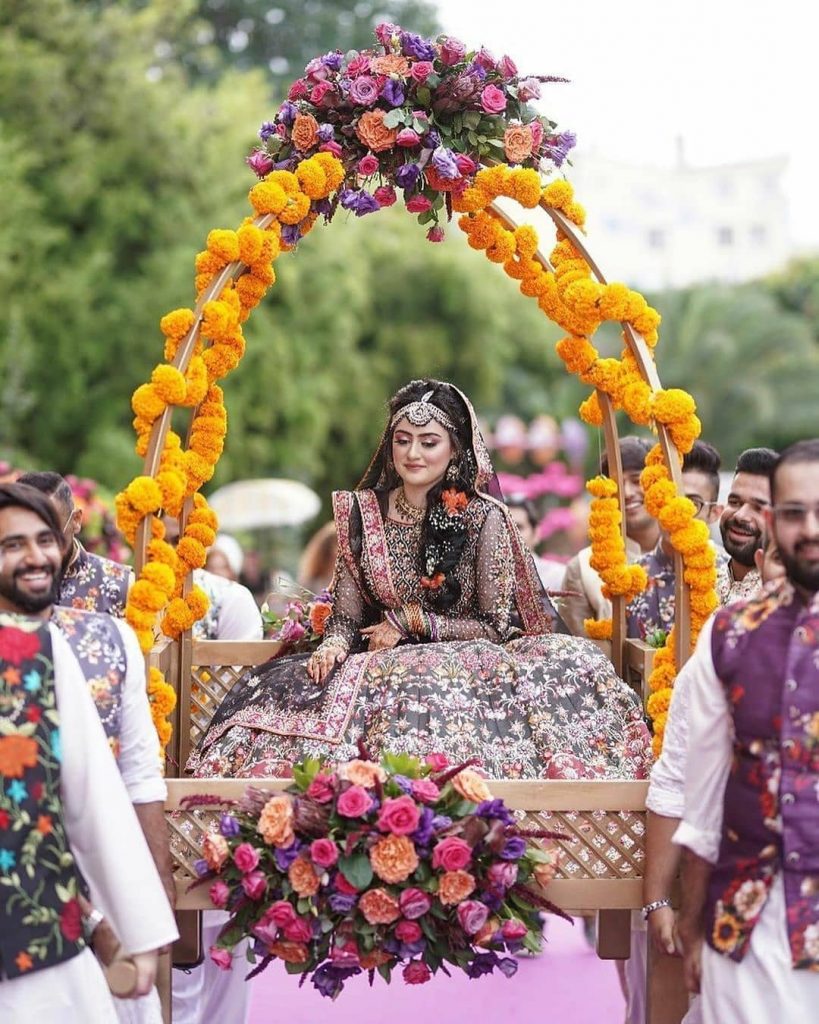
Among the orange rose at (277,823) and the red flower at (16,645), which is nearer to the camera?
the red flower at (16,645)

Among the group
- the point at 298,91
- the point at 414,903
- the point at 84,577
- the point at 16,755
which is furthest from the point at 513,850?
the point at 298,91

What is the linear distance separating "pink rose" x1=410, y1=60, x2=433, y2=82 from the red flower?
2.63m

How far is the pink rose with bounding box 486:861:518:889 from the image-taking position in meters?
3.90

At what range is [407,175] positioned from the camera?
485 centimetres

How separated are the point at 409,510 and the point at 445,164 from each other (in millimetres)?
1212

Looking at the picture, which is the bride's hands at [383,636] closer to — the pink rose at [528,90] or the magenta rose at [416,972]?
the magenta rose at [416,972]

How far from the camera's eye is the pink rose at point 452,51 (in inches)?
190

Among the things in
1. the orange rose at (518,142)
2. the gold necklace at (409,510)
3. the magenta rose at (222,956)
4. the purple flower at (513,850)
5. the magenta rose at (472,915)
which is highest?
the orange rose at (518,142)

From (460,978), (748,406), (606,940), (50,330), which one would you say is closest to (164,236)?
(50,330)

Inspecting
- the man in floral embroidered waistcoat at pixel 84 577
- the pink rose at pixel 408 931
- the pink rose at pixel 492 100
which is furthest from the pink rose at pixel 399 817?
the pink rose at pixel 492 100

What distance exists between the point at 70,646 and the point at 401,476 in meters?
2.13

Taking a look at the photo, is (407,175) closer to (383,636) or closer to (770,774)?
(383,636)

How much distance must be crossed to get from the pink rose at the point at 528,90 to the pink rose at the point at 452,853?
250 centimetres

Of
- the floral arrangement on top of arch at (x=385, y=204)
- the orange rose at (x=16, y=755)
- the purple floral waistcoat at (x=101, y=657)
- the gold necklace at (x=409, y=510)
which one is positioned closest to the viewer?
the orange rose at (x=16, y=755)
